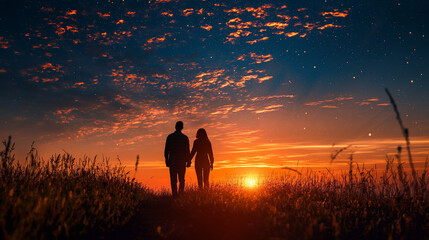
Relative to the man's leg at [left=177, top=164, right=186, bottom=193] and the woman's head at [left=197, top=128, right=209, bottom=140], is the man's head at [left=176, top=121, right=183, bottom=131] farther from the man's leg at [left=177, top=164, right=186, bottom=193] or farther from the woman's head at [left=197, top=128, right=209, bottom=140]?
the man's leg at [left=177, top=164, right=186, bottom=193]

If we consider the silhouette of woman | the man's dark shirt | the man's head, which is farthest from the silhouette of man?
the silhouette of woman

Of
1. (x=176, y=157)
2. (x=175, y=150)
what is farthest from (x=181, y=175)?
(x=175, y=150)

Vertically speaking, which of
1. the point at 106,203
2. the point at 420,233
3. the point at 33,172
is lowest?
the point at 420,233

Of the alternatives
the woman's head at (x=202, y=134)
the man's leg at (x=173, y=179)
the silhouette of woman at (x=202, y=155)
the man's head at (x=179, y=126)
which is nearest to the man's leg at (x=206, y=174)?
the silhouette of woman at (x=202, y=155)

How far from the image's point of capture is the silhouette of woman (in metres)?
11.5

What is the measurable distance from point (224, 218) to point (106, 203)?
268 cm

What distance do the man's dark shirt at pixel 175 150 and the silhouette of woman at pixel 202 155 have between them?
3.31 ft

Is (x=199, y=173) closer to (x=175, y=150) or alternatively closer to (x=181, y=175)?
(x=181, y=175)

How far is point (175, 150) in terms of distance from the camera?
1042 cm

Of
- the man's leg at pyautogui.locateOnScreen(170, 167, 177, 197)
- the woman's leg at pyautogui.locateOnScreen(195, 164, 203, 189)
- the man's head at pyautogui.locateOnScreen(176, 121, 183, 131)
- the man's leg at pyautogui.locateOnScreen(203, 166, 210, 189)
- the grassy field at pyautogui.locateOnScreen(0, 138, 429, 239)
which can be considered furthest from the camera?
the man's leg at pyautogui.locateOnScreen(203, 166, 210, 189)

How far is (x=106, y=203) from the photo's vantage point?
20.7 ft

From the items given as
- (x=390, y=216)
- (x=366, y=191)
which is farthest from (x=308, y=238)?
(x=366, y=191)

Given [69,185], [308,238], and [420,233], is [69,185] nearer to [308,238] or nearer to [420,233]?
[308,238]

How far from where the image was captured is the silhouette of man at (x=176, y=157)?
1039 centimetres
